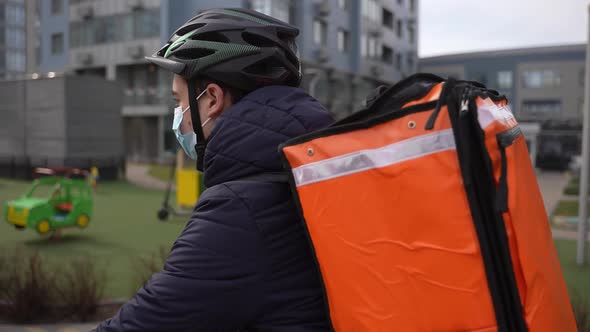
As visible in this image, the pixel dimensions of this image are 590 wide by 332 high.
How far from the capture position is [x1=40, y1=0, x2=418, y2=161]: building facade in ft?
108

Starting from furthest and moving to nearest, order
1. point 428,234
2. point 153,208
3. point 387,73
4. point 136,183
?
point 387,73 → point 136,183 → point 153,208 → point 428,234

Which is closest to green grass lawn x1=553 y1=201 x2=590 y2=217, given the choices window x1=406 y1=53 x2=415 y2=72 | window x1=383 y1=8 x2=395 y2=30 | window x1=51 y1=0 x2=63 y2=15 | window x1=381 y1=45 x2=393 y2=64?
window x1=381 y1=45 x2=393 y2=64

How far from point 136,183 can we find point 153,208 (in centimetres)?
767

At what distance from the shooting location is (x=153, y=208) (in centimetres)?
1429

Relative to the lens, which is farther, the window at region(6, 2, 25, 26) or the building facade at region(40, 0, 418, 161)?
the window at region(6, 2, 25, 26)

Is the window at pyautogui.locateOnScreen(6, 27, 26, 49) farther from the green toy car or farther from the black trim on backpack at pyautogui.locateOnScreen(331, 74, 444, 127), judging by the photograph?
the black trim on backpack at pyautogui.locateOnScreen(331, 74, 444, 127)

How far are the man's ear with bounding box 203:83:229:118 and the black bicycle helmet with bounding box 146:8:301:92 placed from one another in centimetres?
3

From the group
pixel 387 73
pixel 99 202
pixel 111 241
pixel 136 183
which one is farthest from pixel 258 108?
pixel 387 73

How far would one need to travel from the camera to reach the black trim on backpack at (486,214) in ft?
3.54

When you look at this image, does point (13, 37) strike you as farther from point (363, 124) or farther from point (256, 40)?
point (363, 124)

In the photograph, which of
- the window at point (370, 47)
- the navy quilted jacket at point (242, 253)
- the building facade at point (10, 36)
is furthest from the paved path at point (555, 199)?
the building facade at point (10, 36)

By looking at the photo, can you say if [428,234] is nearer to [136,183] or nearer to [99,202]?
[99,202]

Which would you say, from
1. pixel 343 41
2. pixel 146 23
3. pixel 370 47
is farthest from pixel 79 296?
pixel 370 47

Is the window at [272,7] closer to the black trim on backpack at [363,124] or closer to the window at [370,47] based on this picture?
the window at [370,47]
